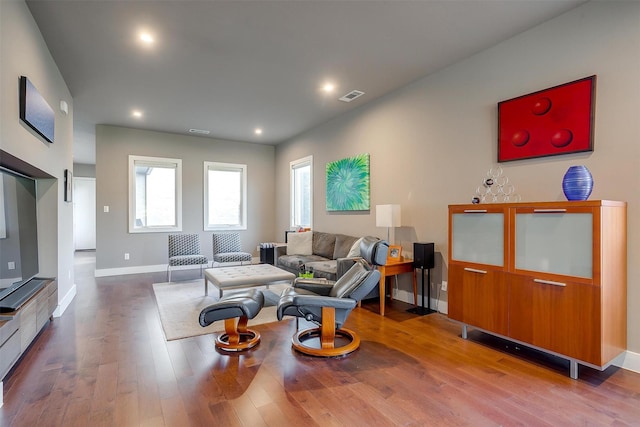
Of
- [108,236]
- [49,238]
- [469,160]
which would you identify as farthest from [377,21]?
[108,236]

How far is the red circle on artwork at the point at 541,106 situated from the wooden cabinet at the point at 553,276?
1019 mm

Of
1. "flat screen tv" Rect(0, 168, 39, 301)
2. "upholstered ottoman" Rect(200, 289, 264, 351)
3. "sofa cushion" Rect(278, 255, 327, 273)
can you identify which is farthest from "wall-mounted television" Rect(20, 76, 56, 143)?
"sofa cushion" Rect(278, 255, 327, 273)

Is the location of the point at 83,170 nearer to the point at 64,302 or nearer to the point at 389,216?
the point at 64,302

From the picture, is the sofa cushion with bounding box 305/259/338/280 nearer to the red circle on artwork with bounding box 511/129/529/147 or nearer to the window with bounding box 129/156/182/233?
the red circle on artwork with bounding box 511/129/529/147

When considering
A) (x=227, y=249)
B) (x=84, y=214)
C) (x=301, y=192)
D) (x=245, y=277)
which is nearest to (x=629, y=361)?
(x=245, y=277)

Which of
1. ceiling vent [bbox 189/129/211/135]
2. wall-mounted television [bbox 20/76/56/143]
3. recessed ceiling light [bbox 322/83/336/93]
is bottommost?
wall-mounted television [bbox 20/76/56/143]

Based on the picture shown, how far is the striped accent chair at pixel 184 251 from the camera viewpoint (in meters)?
5.97

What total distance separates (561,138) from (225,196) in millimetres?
6634

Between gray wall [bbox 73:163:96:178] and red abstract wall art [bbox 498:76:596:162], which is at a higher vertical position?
gray wall [bbox 73:163:96:178]

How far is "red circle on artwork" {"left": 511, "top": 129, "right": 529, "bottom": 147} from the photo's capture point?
317cm

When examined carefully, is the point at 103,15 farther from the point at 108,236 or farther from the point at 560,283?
the point at 108,236

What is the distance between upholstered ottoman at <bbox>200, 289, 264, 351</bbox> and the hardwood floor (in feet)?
0.37

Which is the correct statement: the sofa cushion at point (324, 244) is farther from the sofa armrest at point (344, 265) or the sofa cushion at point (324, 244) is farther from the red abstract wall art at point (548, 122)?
the red abstract wall art at point (548, 122)

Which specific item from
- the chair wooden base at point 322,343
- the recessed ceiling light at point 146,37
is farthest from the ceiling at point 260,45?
the chair wooden base at point 322,343
